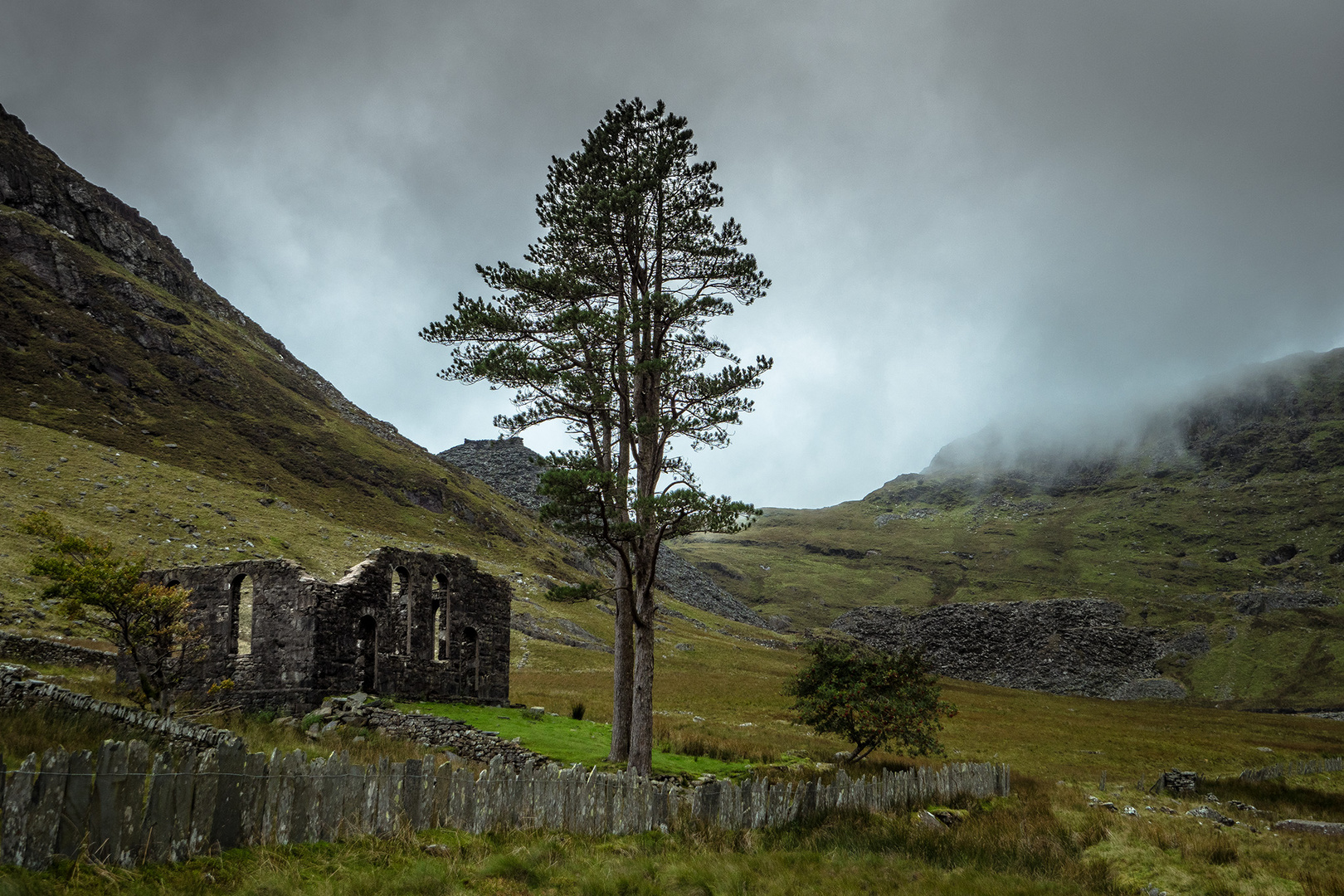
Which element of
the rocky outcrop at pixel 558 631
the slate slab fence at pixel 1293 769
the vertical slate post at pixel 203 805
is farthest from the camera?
the rocky outcrop at pixel 558 631

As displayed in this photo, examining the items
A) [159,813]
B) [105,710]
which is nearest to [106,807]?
[159,813]

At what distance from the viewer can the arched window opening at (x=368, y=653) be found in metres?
26.8

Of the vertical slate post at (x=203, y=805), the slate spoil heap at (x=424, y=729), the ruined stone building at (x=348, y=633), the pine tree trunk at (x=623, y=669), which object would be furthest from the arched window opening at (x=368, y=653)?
the vertical slate post at (x=203, y=805)

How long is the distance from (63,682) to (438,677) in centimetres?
1187

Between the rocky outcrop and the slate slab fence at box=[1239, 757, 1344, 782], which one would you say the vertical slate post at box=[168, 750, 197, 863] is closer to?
the slate slab fence at box=[1239, 757, 1344, 782]

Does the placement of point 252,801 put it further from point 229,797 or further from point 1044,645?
point 1044,645

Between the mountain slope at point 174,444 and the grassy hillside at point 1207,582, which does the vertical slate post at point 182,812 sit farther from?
the grassy hillside at point 1207,582

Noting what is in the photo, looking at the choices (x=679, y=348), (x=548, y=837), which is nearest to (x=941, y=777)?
(x=548, y=837)

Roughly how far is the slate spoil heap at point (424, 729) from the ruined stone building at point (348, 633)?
6.68 feet

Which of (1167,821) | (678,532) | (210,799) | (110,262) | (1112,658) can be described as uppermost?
(110,262)

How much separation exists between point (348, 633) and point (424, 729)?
22.2ft

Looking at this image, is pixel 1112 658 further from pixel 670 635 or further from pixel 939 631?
pixel 670 635

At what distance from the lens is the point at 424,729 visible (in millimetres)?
21109

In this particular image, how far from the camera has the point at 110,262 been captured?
119688mm
